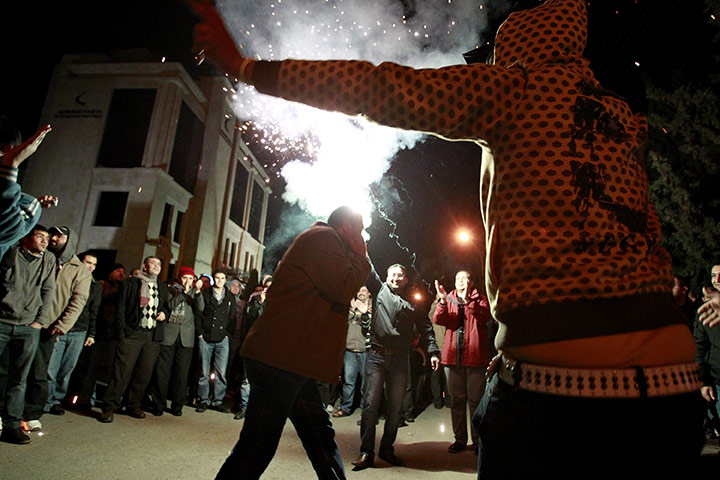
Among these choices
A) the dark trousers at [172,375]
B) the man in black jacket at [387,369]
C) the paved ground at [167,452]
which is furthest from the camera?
the dark trousers at [172,375]

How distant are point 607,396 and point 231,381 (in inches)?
344

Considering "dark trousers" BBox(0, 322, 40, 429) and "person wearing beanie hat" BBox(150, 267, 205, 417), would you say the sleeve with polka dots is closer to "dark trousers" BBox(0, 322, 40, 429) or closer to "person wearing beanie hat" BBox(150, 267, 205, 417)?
"dark trousers" BBox(0, 322, 40, 429)

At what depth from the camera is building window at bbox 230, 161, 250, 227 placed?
3497 cm

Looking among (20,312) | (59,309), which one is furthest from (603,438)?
(59,309)

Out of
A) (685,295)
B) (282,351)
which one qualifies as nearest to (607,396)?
(282,351)

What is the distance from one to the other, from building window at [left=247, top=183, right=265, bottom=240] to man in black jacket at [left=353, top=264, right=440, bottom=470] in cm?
3551

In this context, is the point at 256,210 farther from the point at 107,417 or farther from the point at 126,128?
the point at 107,417

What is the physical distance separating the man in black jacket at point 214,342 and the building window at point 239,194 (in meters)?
27.6

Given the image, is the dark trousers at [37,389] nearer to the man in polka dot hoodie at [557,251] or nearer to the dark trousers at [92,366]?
the dark trousers at [92,366]

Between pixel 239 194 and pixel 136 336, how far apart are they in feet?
101

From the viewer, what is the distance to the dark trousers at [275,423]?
2389 mm

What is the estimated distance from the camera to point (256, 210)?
137 ft

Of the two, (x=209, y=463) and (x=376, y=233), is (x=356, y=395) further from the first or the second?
(x=376, y=233)

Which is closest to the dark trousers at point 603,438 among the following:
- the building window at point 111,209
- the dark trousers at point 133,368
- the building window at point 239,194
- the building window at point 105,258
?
the dark trousers at point 133,368
